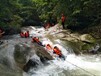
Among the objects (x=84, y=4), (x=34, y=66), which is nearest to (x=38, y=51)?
(x=34, y=66)

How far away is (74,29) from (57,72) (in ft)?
32.3

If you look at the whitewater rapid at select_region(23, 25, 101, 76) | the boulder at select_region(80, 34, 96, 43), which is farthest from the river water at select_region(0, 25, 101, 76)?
the boulder at select_region(80, 34, 96, 43)

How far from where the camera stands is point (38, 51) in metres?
15.5

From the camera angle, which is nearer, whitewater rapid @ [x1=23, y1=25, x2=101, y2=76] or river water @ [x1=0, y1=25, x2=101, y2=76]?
river water @ [x1=0, y1=25, x2=101, y2=76]

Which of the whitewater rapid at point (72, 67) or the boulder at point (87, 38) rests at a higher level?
the boulder at point (87, 38)

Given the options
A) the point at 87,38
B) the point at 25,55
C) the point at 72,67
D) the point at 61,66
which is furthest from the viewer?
the point at 87,38

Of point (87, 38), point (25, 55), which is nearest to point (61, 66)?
point (25, 55)

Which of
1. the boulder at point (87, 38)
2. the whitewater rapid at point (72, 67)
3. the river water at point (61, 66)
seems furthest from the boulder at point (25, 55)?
the boulder at point (87, 38)

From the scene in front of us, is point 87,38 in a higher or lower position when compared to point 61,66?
higher

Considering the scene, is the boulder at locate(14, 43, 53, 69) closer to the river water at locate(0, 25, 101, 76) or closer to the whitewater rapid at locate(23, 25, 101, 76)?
the river water at locate(0, 25, 101, 76)

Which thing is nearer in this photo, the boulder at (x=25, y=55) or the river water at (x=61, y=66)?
the river water at (x=61, y=66)

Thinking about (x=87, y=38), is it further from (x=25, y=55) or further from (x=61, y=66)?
(x=25, y=55)

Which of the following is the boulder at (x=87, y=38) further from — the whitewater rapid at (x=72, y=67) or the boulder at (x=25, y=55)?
the boulder at (x=25, y=55)

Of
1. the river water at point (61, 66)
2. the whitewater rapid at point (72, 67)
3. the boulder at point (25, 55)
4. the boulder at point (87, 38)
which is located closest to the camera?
the river water at point (61, 66)
